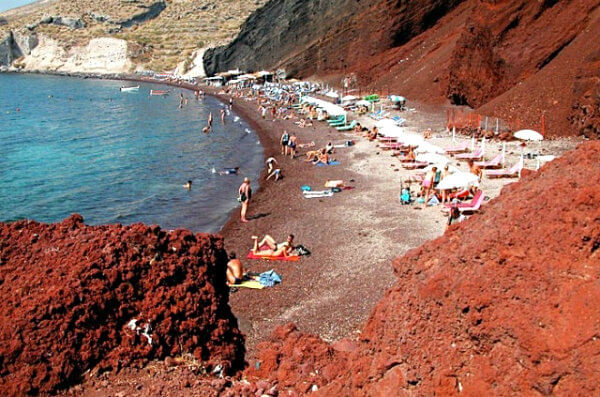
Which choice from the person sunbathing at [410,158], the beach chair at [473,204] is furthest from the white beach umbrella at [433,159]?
the beach chair at [473,204]

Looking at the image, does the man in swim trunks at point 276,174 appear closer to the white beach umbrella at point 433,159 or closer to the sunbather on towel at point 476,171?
the white beach umbrella at point 433,159

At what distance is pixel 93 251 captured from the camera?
21.1 feet

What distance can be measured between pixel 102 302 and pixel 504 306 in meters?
4.03

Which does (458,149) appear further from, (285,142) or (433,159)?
(285,142)

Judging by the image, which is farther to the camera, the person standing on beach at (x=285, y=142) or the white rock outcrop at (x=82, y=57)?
the white rock outcrop at (x=82, y=57)

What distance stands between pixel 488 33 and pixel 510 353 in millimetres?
34030

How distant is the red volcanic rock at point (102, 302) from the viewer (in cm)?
572

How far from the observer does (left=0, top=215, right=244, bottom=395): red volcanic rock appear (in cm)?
572

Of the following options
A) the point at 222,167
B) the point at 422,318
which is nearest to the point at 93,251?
the point at 422,318

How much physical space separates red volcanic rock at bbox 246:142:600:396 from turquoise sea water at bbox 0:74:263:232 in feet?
50.3

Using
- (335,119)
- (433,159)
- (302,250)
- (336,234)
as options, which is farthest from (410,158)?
(335,119)

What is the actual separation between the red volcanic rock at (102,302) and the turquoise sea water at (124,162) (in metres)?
13.5

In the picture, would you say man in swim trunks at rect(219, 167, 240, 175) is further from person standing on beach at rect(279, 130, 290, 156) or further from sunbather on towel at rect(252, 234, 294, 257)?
sunbather on towel at rect(252, 234, 294, 257)

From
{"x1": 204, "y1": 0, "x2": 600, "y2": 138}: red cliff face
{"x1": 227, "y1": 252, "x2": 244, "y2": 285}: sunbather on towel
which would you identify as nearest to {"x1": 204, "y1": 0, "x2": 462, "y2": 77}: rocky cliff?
{"x1": 204, "y1": 0, "x2": 600, "y2": 138}: red cliff face
